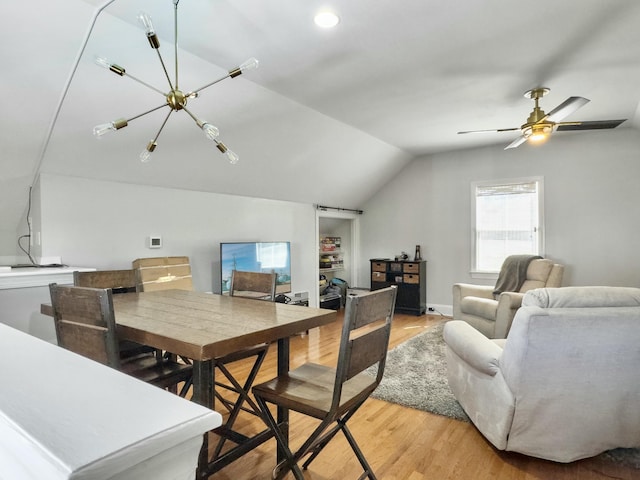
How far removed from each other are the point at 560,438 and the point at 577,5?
238cm

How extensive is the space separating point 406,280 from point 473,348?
3.71 metres

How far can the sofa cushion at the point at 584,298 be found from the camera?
Result: 1.85m

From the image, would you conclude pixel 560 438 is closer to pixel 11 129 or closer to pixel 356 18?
pixel 356 18

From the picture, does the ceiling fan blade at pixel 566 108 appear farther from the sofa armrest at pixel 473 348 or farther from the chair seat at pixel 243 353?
the chair seat at pixel 243 353

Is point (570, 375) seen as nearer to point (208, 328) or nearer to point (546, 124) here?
point (208, 328)

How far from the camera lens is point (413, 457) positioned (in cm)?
212

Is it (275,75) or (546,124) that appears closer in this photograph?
(275,75)

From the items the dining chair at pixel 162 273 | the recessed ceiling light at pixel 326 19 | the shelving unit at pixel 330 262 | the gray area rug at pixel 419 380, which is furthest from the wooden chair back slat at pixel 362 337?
the shelving unit at pixel 330 262

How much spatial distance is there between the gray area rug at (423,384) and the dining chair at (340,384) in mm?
1088

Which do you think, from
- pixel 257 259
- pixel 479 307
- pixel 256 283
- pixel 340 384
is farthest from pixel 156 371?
pixel 479 307

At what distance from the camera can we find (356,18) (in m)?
2.22

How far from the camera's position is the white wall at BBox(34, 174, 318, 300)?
311cm

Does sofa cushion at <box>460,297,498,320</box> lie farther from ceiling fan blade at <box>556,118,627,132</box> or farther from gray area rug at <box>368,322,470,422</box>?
ceiling fan blade at <box>556,118,627,132</box>

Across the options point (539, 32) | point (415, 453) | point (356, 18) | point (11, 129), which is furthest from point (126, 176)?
point (539, 32)
